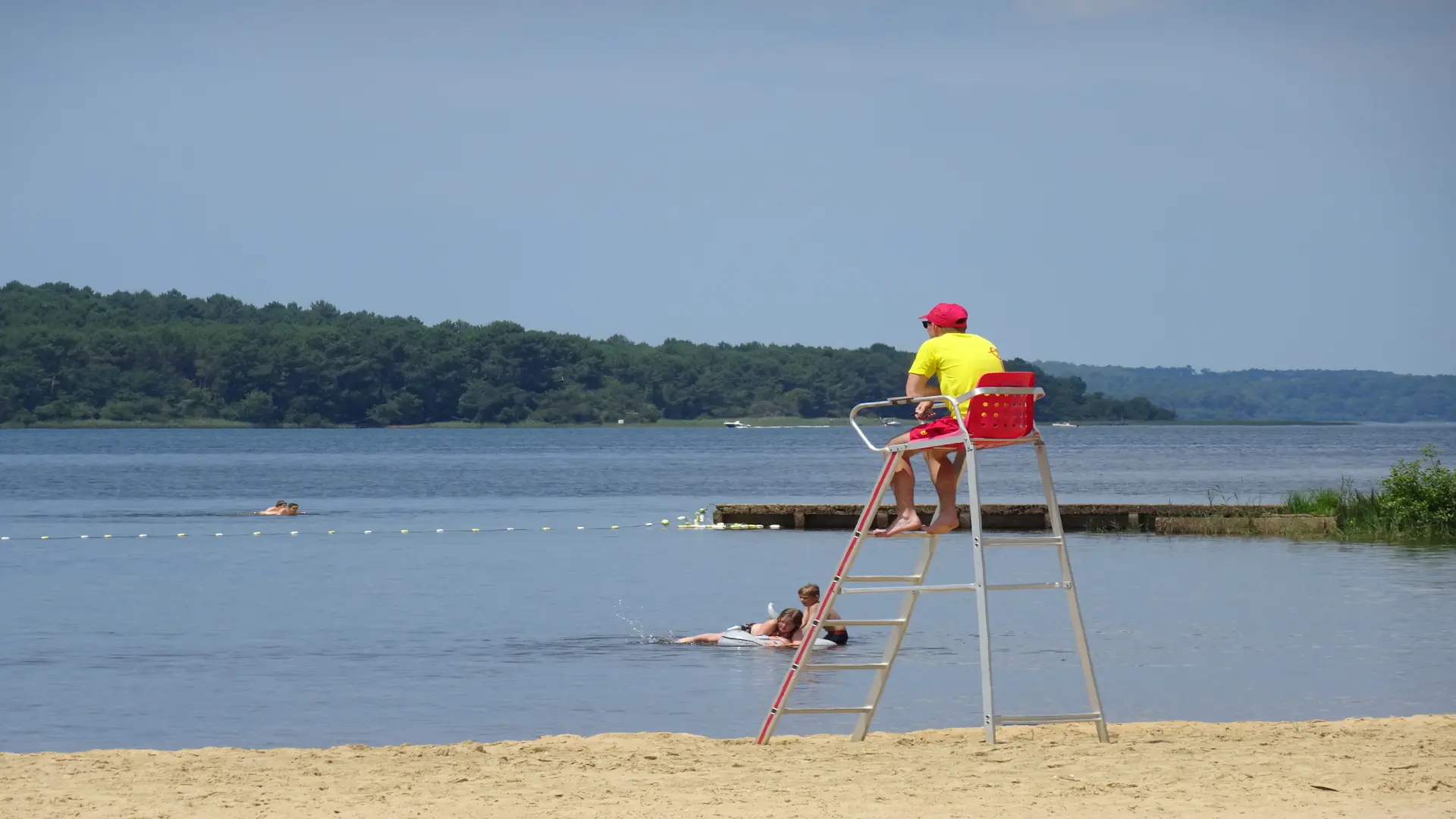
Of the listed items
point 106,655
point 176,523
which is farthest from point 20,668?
point 176,523

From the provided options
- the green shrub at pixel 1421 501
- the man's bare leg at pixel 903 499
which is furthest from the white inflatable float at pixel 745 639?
the green shrub at pixel 1421 501

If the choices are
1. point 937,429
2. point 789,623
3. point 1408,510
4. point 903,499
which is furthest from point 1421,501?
point 937,429

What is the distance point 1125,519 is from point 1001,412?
28713mm

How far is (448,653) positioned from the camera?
20.5 m

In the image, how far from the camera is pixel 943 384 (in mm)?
10781

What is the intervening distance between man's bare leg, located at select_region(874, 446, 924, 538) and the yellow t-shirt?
0.43 m

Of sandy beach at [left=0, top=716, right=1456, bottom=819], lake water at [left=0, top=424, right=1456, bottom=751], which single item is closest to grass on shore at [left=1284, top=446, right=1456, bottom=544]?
lake water at [left=0, top=424, right=1456, bottom=751]

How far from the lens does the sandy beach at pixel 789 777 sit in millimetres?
9438

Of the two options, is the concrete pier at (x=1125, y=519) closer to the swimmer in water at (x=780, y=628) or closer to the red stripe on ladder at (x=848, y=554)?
the swimmer in water at (x=780, y=628)

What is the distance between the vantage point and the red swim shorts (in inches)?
421

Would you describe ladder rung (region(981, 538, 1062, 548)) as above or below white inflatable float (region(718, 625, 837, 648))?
above

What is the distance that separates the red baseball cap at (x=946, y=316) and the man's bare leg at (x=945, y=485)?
0.78 meters

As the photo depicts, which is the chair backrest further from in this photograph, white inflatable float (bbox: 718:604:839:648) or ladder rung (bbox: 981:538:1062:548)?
white inflatable float (bbox: 718:604:839:648)

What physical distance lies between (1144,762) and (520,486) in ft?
221
